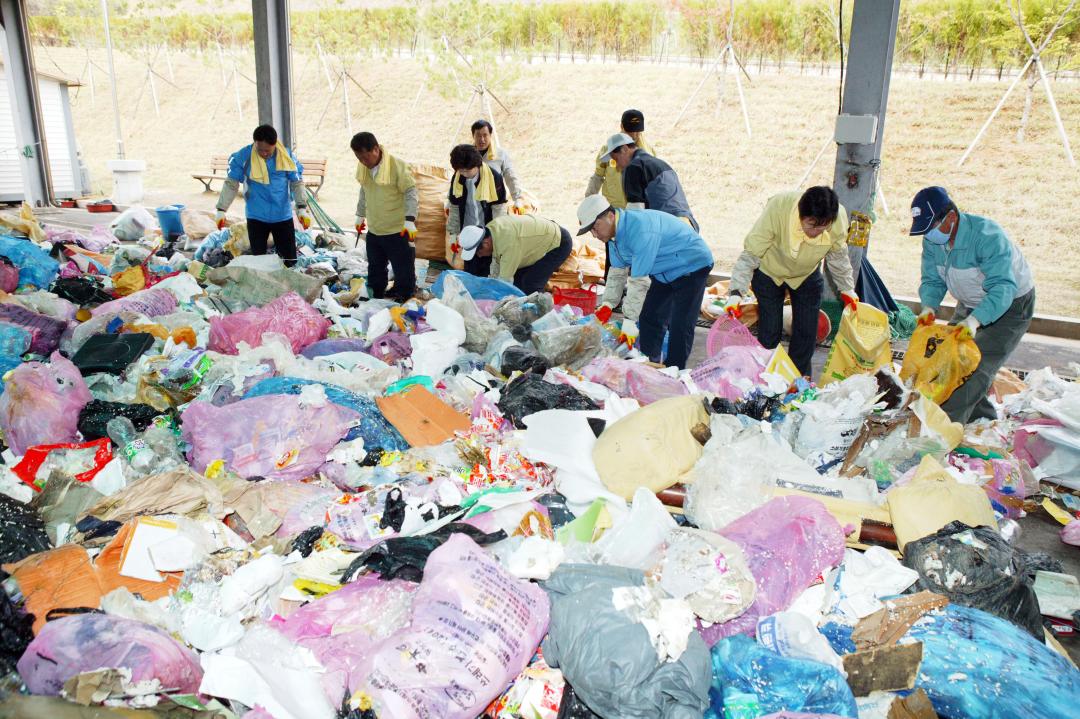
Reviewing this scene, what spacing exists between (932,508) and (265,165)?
527 cm

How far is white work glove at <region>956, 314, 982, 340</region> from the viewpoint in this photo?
381 cm

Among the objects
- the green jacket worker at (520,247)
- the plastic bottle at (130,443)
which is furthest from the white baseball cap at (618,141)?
the plastic bottle at (130,443)

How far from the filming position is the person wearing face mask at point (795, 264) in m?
3.97

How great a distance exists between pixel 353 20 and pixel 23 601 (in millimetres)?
16633

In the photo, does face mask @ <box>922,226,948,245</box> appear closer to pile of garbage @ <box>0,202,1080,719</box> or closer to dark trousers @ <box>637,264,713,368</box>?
pile of garbage @ <box>0,202,1080,719</box>

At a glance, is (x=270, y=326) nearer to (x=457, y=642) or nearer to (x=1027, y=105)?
(x=457, y=642)

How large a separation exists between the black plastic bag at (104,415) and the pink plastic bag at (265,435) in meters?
0.35

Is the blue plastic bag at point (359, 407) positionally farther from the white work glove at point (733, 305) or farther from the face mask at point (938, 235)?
the face mask at point (938, 235)

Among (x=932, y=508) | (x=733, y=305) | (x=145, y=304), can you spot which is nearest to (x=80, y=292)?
(x=145, y=304)

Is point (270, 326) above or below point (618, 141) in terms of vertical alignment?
below

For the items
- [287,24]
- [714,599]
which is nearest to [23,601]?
[714,599]

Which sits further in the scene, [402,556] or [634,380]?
[634,380]

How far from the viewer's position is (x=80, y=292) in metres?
5.29

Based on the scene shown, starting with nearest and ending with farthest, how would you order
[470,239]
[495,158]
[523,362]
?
[523,362] < [470,239] < [495,158]
